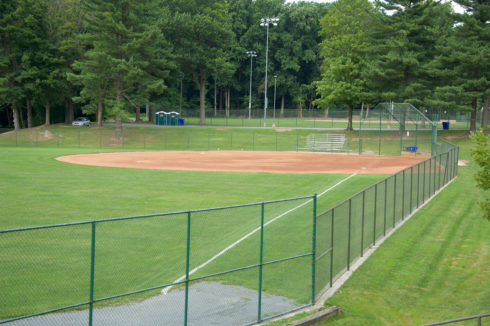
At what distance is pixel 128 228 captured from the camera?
1845 centimetres

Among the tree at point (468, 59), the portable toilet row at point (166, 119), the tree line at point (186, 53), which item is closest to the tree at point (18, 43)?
the tree line at point (186, 53)

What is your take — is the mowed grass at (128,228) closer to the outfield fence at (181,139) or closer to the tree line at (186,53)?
the outfield fence at (181,139)

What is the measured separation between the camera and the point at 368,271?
1476 cm

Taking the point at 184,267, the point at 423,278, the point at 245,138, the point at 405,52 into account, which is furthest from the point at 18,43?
the point at 423,278

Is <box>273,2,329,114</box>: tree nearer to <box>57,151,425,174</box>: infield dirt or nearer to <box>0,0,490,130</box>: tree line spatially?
<box>0,0,490,130</box>: tree line

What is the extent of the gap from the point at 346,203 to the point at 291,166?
87.8ft

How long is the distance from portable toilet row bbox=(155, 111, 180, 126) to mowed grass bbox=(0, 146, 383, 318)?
40224 mm

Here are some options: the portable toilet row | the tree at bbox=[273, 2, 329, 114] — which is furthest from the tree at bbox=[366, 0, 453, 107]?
the tree at bbox=[273, 2, 329, 114]

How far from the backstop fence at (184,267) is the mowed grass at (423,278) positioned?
2.65 ft

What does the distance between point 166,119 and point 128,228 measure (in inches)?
2458

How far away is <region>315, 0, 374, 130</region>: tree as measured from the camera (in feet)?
207

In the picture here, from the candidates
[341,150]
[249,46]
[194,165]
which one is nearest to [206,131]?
[341,150]

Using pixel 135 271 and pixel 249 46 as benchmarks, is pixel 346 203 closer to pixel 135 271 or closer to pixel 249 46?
pixel 135 271

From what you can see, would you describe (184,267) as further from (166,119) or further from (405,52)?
(166,119)
